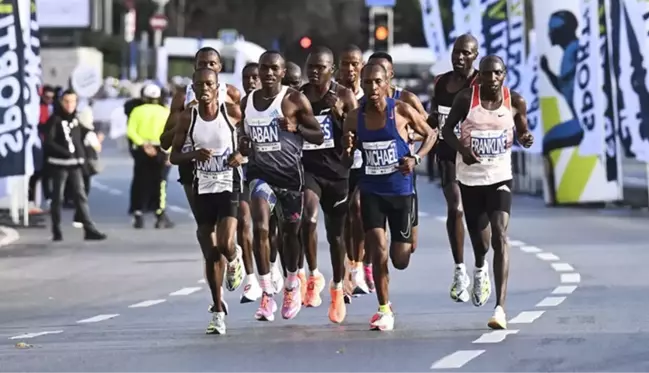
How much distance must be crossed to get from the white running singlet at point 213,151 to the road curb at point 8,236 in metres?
9.89

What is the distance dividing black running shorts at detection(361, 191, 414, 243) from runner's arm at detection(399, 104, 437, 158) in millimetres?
368

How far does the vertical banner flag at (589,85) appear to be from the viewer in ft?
87.9

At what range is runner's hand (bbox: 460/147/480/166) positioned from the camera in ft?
42.9

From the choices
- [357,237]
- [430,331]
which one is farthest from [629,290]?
[430,331]

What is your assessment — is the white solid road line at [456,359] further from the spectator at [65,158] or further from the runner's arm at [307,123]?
the spectator at [65,158]

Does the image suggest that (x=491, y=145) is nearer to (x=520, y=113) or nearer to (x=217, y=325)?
(x=520, y=113)

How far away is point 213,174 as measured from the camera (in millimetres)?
13031

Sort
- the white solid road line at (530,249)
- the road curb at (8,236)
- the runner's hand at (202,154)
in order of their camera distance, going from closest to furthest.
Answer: the runner's hand at (202,154), the white solid road line at (530,249), the road curb at (8,236)

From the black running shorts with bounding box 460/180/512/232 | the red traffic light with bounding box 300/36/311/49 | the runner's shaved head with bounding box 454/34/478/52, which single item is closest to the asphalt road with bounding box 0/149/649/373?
the black running shorts with bounding box 460/180/512/232

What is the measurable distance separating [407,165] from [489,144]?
60 cm

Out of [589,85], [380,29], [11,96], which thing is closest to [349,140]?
[11,96]

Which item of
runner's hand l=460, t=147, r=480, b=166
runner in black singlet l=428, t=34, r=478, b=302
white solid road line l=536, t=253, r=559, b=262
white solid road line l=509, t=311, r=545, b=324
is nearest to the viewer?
runner's hand l=460, t=147, r=480, b=166

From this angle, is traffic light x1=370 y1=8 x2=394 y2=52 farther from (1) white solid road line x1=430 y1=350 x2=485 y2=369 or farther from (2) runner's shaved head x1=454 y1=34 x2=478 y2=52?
(1) white solid road line x1=430 y1=350 x2=485 y2=369

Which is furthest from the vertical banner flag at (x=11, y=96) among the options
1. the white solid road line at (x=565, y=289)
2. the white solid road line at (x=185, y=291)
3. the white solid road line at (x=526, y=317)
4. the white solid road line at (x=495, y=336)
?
the white solid road line at (x=495, y=336)
